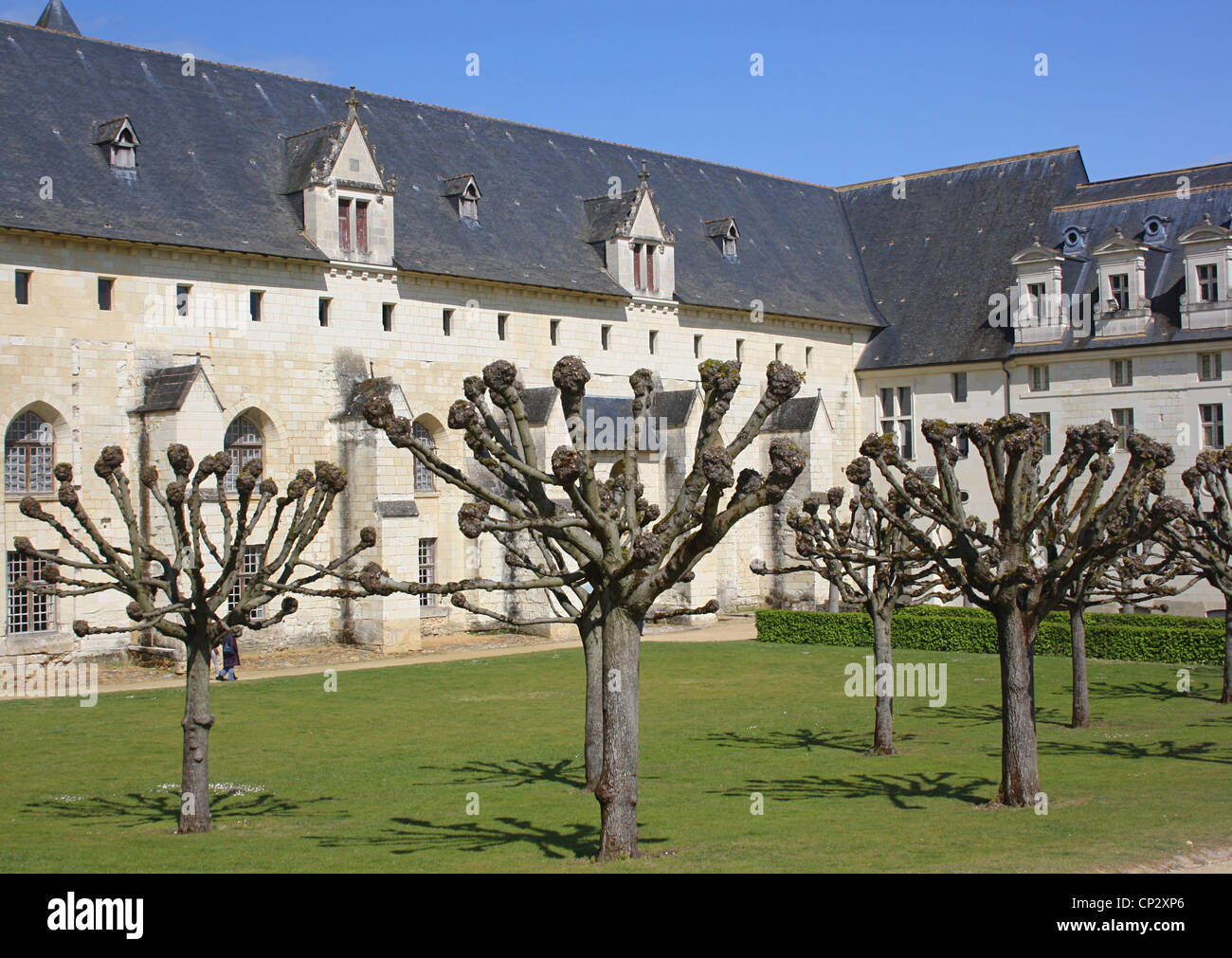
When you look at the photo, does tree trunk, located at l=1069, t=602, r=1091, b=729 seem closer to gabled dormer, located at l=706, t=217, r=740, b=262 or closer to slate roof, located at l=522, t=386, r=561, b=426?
slate roof, located at l=522, t=386, r=561, b=426

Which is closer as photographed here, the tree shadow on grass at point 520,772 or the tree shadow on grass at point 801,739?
the tree shadow on grass at point 520,772

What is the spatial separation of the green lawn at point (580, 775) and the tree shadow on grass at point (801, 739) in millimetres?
85

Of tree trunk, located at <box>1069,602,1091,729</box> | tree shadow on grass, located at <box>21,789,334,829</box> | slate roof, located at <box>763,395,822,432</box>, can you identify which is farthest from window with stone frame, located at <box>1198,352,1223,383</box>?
tree shadow on grass, located at <box>21,789,334,829</box>

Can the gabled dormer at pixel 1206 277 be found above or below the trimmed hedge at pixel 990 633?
above

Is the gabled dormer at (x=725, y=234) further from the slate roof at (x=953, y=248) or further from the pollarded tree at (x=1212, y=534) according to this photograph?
the pollarded tree at (x=1212, y=534)

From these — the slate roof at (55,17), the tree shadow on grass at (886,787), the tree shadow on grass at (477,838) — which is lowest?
the tree shadow on grass at (886,787)

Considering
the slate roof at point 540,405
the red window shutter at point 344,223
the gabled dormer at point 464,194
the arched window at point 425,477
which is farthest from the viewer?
the gabled dormer at point 464,194

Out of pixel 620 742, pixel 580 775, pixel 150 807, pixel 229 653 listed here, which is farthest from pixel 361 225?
pixel 620 742

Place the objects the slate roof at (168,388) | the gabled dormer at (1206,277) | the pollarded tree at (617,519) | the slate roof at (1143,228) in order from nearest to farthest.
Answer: the pollarded tree at (617,519)
the slate roof at (168,388)
the gabled dormer at (1206,277)
the slate roof at (1143,228)

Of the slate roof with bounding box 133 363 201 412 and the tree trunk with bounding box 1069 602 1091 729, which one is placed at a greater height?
the slate roof with bounding box 133 363 201 412

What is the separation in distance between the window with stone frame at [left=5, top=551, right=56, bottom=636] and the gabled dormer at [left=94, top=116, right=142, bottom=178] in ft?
32.4

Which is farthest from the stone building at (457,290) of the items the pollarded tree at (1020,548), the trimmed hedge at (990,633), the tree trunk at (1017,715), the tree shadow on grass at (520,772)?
the tree trunk at (1017,715)

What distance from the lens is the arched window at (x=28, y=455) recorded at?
31484 millimetres

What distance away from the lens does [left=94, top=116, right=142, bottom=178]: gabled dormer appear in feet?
111
